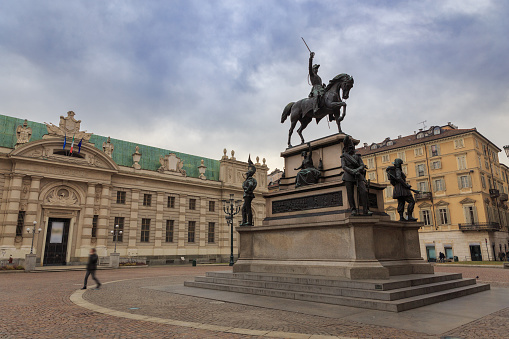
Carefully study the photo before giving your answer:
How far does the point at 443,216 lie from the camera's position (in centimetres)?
4638

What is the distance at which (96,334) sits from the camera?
6.30m

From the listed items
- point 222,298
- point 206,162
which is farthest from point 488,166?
point 222,298

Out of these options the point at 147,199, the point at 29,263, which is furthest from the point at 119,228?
the point at 29,263

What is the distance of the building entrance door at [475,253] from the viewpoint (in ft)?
141

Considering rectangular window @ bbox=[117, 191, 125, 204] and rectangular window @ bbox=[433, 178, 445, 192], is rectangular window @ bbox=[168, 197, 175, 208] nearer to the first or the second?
rectangular window @ bbox=[117, 191, 125, 204]

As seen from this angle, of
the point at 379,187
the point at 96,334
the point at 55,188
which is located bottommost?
the point at 96,334

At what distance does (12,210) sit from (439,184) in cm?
5200

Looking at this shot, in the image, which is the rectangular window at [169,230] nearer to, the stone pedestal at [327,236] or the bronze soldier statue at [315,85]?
the stone pedestal at [327,236]

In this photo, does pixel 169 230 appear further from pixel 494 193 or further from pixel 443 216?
pixel 494 193

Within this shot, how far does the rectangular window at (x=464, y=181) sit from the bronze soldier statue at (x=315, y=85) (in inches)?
1560

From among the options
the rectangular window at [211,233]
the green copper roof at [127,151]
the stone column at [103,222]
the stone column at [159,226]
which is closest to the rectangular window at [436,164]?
the green copper roof at [127,151]

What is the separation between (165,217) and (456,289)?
37.9 metres

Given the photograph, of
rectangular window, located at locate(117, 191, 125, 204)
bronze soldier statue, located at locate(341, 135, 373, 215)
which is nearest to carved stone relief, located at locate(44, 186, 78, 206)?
rectangular window, located at locate(117, 191, 125, 204)

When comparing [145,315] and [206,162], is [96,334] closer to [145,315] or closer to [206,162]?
[145,315]
